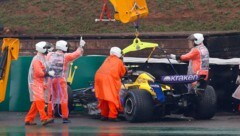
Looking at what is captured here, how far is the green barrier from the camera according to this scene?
68.6 ft

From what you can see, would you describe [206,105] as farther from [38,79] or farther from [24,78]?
[24,78]

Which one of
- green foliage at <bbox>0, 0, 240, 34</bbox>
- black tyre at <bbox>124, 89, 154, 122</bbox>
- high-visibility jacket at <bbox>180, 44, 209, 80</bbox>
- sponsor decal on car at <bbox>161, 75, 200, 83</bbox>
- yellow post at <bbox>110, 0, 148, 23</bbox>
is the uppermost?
green foliage at <bbox>0, 0, 240, 34</bbox>

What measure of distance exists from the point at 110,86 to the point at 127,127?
1.86 meters

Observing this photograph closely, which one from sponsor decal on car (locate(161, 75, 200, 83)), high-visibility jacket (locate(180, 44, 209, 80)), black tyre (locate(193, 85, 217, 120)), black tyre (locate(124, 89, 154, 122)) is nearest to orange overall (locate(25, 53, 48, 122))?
black tyre (locate(124, 89, 154, 122))

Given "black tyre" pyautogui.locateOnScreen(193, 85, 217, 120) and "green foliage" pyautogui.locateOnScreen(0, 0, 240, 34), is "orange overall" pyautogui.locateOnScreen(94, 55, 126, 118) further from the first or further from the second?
"green foliage" pyautogui.locateOnScreen(0, 0, 240, 34)

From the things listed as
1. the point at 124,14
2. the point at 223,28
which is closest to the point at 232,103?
the point at 124,14

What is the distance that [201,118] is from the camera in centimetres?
1867

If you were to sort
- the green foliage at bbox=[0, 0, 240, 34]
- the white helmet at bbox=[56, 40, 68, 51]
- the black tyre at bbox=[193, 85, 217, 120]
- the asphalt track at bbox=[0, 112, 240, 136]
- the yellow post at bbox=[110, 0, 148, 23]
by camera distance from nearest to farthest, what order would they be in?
1. the asphalt track at bbox=[0, 112, 240, 136]
2. the black tyre at bbox=[193, 85, 217, 120]
3. the white helmet at bbox=[56, 40, 68, 51]
4. the yellow post at bbox=[110, 0, 148, 23]
5. the green foliage at bbox=[0, 0, 240, 34]

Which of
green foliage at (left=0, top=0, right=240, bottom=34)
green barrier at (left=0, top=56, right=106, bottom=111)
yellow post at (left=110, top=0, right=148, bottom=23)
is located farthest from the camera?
green foliage at (left=0, top=0, right=240, bottom=34)

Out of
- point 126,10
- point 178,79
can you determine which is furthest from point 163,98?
point 126,10

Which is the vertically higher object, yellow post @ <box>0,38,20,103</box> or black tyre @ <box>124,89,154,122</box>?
yellow post @ <box>0,38,20,103</box>

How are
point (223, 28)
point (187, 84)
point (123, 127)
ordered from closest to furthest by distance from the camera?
1. point (123, 127)
2. point (187, 84)
3. point (223, 28)

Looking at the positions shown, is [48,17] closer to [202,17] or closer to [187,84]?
[202,17]

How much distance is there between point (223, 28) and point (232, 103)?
11699 mm
